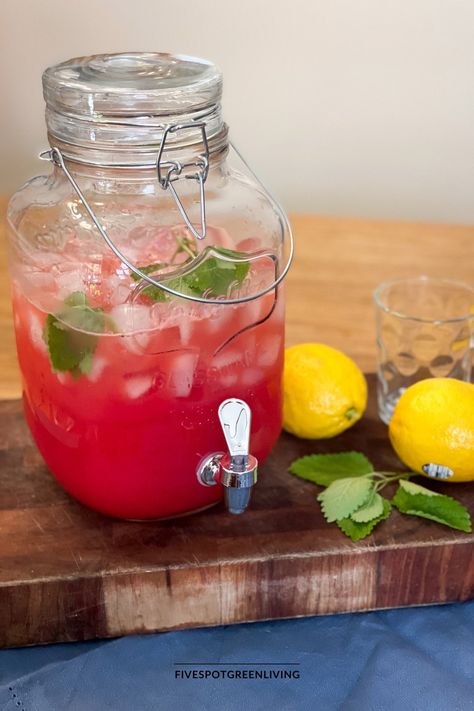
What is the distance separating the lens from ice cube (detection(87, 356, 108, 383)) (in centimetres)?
78

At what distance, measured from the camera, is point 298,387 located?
986mm

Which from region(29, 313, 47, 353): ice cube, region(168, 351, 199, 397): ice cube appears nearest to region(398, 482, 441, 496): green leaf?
region(168, 351, 199, 397): ice cube

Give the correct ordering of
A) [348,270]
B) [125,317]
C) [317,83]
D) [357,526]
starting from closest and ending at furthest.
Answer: [125,317], [357,526], [348,270], [317,83]

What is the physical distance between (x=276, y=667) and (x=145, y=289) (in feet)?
1.16

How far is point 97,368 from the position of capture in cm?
78

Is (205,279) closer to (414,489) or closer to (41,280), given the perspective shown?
(41,280)

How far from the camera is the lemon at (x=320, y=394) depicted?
0.98 m

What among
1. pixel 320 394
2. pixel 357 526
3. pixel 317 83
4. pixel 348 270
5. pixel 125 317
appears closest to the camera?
pixel 125 317

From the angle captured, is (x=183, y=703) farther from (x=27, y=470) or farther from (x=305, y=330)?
(x=305, y=330)

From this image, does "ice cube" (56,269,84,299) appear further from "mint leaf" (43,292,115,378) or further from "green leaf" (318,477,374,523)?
"green leaf" (318,477,374,523)

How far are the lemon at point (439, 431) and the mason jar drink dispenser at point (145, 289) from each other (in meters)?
0.16

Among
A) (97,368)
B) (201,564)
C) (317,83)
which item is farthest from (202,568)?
(317,83)

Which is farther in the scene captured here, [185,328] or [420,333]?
[420,333]

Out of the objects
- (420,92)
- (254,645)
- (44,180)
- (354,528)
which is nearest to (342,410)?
(354,528)
